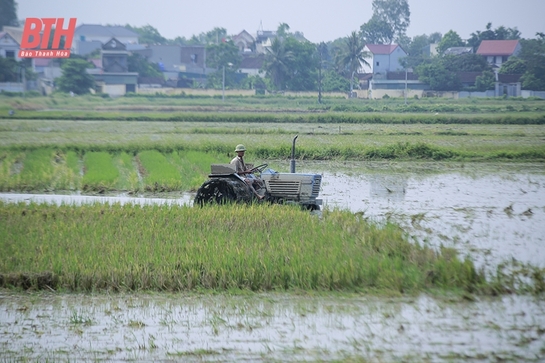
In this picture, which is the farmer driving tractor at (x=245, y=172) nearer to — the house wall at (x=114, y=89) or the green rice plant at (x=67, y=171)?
the green rice plant at (x=67, y=171)

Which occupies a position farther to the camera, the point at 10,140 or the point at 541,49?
the point at 541,49

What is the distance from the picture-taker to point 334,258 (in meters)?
7.67

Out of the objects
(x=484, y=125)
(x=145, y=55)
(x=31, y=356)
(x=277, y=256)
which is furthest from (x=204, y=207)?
(x=145, y=55)

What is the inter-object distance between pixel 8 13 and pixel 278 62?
21843 mm

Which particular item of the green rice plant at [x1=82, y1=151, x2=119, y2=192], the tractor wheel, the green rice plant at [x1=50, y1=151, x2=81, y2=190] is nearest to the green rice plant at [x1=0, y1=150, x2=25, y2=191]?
the green rice plant at [x1=50, y1=151, x2=81, y2=190]

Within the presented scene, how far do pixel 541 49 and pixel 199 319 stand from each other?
176ft

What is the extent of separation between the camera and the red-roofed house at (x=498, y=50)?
2410 inches

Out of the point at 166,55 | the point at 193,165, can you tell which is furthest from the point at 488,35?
the point at 193,165

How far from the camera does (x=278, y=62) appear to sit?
6234 cm

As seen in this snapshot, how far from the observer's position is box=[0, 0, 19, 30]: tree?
5916 cm

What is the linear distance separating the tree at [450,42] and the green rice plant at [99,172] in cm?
5434

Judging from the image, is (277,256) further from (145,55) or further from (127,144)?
(145,55)

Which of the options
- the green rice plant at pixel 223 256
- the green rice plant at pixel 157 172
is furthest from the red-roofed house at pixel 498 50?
the green rice plant at pixel 223 256

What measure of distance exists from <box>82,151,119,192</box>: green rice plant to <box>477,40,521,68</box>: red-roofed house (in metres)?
46.1
